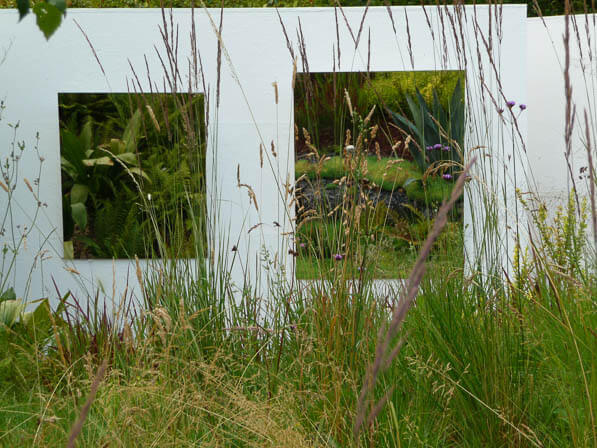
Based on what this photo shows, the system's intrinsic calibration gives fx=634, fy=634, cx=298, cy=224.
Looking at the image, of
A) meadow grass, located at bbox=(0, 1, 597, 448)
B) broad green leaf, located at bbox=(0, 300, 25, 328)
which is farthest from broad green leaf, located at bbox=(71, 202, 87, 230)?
meadow grass, located at bbox=(0, 1, 597, 448)

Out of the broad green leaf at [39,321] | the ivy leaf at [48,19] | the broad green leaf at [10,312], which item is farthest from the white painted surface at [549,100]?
the ivy leaf at [48,19]

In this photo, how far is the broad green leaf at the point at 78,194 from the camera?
4.98 metres

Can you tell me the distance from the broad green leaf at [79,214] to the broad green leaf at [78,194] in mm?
33

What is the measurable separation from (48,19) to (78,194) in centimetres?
431

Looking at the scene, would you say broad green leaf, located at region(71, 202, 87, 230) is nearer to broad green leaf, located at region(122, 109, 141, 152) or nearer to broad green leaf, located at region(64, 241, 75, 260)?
broad green leaf, located at region(64, 241, 75, 260)

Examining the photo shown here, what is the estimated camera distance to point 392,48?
5.09 metres

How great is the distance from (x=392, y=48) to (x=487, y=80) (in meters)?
0.79

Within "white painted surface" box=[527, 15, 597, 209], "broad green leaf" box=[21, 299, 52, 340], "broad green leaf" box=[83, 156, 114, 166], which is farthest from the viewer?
"white painted surface" box=[527, 15, 597, 209]

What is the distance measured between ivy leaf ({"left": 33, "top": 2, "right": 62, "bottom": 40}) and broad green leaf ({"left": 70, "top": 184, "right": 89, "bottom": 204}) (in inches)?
168

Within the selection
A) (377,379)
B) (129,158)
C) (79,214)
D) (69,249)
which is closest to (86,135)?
(129,158)

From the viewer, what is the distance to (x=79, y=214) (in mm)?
4980

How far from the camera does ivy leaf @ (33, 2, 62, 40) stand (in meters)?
0.87

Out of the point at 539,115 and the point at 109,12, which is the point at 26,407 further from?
the point at 539,115

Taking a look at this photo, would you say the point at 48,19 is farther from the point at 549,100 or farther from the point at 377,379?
the point at 549,100
